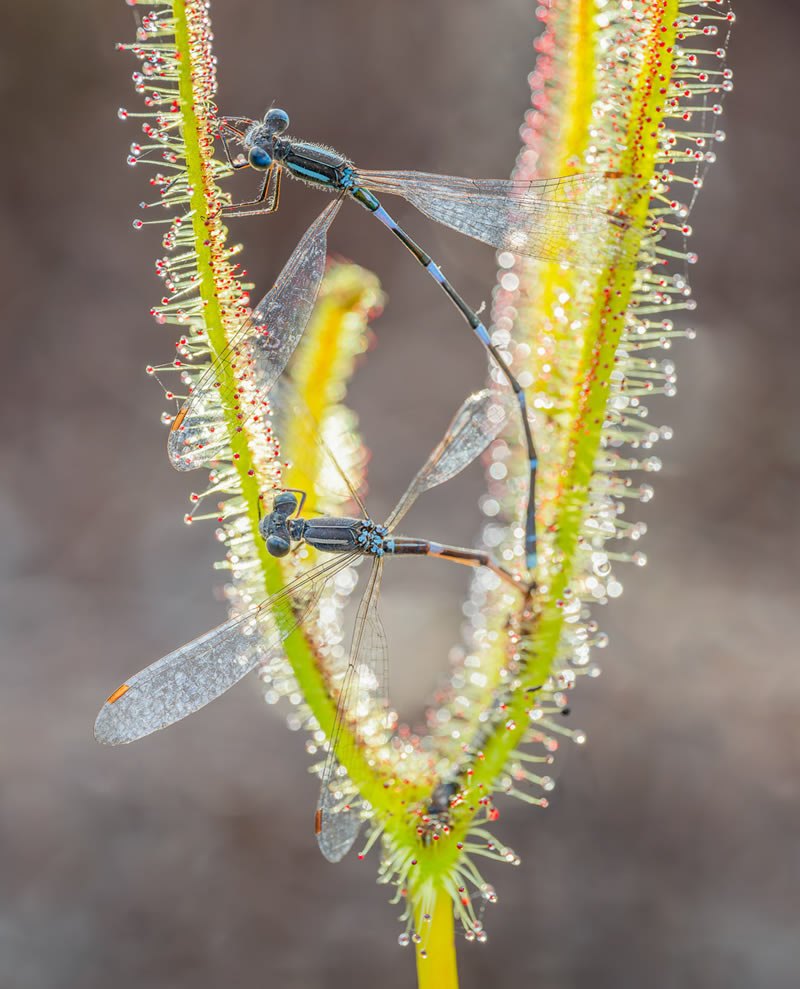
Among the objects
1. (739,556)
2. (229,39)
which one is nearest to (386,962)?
(739,556)

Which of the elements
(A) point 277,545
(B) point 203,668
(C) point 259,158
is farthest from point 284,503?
(C) point 259,158

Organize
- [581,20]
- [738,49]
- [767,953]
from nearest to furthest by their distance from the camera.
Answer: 1. [581,20]
2. [767,953]
3. [738,49]

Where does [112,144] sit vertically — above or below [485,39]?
below

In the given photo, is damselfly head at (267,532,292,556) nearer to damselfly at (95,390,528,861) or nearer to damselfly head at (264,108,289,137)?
damselfly at (95,390,528,861)

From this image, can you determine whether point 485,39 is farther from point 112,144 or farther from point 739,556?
point 739,556

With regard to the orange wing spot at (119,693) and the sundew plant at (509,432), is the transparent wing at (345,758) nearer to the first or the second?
the sundew plant at (509,432)

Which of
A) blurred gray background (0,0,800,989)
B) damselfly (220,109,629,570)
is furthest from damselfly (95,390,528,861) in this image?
blurred gray background (0,0,800,989)
